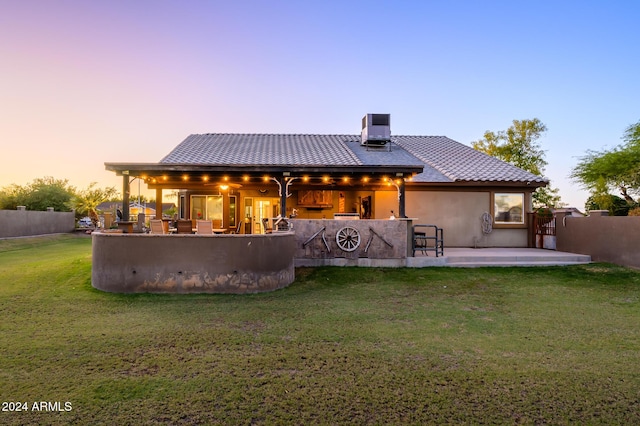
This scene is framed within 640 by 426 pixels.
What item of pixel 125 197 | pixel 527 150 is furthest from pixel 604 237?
pixel 527 150

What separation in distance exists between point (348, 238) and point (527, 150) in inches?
778

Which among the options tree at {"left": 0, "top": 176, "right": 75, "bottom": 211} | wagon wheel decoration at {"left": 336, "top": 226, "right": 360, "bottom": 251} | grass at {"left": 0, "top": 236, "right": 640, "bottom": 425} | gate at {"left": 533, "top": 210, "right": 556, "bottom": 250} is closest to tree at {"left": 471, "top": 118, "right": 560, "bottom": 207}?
gate at {"left": 533, "top": 210, "right": 556, "bottom": 250}

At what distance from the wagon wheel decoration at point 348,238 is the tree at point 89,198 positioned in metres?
38.3

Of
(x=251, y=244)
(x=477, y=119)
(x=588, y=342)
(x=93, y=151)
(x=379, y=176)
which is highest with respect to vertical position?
(x=477, y=119)

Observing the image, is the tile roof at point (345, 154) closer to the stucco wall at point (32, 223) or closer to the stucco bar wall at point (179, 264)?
the stucco bar wall at point (179, 264)

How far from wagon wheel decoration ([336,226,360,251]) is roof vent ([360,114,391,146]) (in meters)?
7.78

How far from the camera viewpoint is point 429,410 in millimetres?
3049

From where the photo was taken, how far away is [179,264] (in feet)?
24.4

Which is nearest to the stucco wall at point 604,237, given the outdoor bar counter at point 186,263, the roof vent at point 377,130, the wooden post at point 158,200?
the roof vent at point 377,130

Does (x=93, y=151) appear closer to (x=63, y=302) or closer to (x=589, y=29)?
(x=63, y=302)

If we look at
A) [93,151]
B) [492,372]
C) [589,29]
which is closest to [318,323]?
[492,372]

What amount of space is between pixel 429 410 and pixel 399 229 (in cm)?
745

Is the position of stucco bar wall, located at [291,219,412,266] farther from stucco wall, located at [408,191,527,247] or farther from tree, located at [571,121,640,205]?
tree, located at [571,121,640,205]

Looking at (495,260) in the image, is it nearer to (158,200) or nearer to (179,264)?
(179,264)
